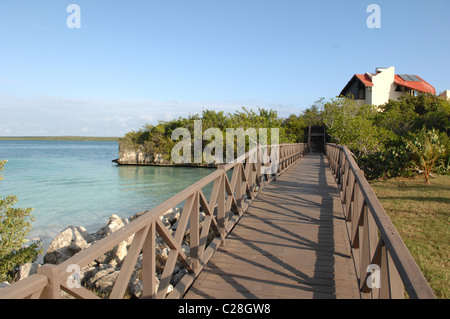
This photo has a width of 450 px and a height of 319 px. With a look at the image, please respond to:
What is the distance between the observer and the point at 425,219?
271 inches

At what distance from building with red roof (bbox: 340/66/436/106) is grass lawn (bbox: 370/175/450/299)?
29.1 metres

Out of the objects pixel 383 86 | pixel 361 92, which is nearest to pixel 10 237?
pixel 383 86

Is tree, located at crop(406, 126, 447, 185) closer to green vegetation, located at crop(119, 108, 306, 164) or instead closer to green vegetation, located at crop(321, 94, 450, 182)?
green vegetation, located at crop(321, 94, 450, 182)

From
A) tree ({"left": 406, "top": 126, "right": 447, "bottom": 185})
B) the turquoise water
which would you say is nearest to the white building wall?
the turquoise water

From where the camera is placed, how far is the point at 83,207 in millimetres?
17141

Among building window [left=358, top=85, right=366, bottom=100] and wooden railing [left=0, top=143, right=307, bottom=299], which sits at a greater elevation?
building window [left=358, top=85, right=366, bottom=100]

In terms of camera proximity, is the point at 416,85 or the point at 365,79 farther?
the point at 416,85

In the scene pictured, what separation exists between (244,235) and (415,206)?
5.49 meters

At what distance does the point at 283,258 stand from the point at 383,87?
40343 mm

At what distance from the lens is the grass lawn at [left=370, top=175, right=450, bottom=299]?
14.9ft

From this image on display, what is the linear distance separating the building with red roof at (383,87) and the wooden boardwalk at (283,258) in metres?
36.3

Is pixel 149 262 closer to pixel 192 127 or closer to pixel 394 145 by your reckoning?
pixel 394 145

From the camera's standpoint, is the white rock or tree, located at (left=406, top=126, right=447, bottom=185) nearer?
the white rock
